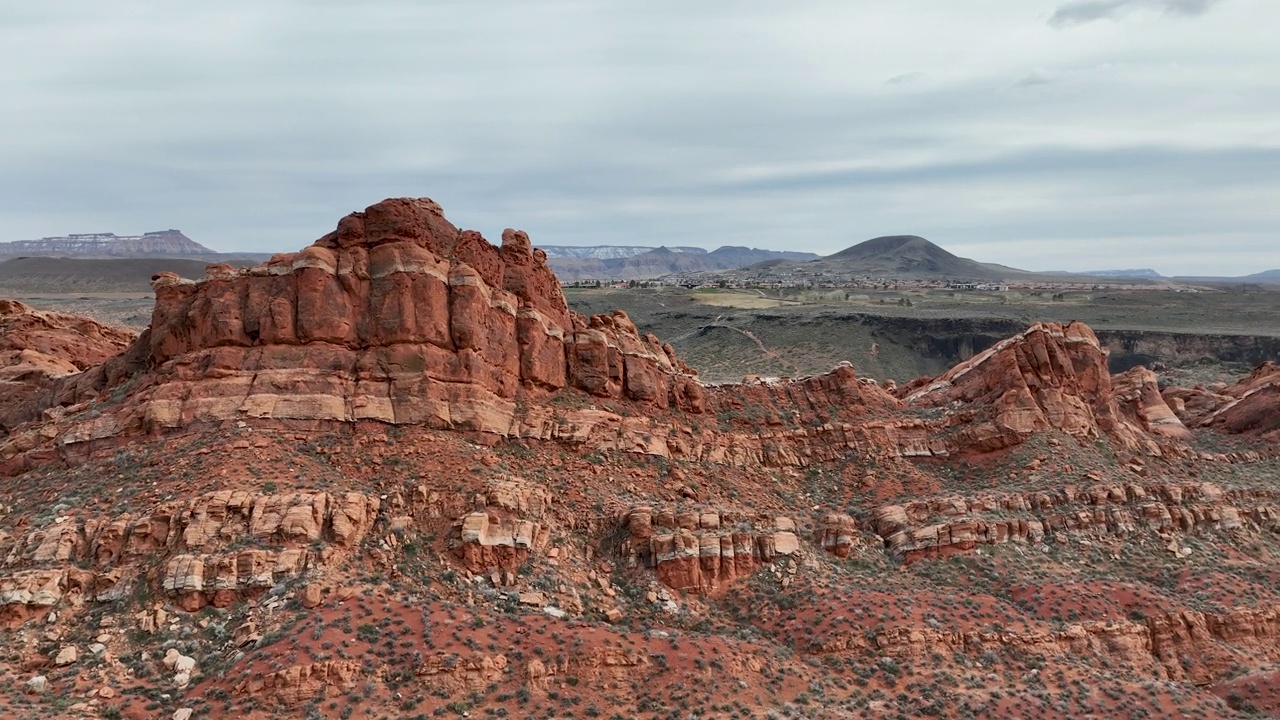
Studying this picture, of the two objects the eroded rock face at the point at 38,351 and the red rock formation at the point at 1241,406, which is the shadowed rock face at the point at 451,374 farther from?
the red rock formation at the point at 1241,406

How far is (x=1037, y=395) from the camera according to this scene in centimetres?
4175

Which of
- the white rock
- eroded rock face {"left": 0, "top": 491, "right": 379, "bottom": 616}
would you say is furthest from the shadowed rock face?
the white rock

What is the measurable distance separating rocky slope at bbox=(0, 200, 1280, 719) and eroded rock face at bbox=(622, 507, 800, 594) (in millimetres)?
120

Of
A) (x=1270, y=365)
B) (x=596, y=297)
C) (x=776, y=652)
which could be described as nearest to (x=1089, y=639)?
(x=776, y=652)

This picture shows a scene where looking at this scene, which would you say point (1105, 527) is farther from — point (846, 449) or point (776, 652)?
point (776, 652)

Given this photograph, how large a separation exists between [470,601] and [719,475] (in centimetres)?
1288

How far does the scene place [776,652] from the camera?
28172 mm

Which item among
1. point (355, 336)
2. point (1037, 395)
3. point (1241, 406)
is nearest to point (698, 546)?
point (355, 336)

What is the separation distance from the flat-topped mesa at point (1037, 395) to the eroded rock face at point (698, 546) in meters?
13.7

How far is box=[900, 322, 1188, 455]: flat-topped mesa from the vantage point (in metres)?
40.5

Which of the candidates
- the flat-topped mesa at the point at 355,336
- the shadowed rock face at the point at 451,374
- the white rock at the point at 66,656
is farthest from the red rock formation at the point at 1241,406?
the white rock at the point at 66,656

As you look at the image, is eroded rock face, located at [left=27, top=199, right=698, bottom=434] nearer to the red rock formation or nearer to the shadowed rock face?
the shadowed rock face

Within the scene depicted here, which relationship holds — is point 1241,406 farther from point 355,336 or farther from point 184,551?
point 184,551

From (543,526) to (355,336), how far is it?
33.8ft
